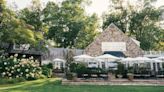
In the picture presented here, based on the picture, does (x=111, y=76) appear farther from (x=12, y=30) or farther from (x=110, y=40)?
(x=110, y=40)

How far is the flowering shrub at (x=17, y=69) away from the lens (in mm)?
32031

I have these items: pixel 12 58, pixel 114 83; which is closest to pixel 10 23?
pixel 12 58

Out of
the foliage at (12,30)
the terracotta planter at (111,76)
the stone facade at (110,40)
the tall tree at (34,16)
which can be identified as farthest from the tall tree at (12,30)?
the tall tree at (34,16)

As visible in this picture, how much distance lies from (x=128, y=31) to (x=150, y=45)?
5.89m

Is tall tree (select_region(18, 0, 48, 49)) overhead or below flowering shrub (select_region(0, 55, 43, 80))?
overhead

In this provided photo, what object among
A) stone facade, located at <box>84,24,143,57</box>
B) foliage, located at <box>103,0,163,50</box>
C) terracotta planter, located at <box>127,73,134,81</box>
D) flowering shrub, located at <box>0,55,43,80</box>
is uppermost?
foliage, located at <box>103,0,163,50</box>

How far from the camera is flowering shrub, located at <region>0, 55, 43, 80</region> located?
32.0 meters

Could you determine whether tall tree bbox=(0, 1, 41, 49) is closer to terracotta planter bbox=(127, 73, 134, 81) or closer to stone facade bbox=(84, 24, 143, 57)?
stone facade bbox=(84, 24, 143, 57)

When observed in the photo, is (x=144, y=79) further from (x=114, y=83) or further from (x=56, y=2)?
(x=56, y=2)

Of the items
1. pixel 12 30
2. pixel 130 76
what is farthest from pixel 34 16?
pixel 130 76

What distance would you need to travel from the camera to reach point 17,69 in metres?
32.0

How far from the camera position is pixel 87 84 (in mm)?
27391

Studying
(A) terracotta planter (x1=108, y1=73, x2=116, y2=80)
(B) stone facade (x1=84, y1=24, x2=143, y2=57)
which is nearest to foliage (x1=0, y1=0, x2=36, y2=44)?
(B) stone facade (x1=84, y1=24, x2=143, y2=57)

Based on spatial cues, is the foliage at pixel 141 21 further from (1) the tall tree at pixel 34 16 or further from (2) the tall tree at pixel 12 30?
(2) the tall tree at pixel 12 30
